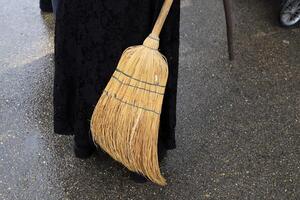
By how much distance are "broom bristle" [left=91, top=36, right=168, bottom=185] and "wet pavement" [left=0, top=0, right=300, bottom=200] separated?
47 centimetres

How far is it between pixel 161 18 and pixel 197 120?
3.82ft

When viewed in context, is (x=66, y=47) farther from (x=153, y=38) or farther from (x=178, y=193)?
(x=178, y=193)

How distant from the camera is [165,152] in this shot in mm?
2271

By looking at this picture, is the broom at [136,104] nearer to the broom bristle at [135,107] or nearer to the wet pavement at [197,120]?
the broom bristle at [135,107]

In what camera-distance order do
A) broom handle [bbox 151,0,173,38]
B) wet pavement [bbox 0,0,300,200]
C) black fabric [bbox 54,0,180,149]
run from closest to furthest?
broom handle [bbox 151,0,173,38] < black fabric [bbox 54,0,180,149] < wet pavement [bbox 0,0,300,200]

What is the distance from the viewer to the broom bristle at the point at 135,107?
1542 mm

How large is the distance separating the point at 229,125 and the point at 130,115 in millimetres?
Result: 1086

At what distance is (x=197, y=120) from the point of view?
8.34 ft

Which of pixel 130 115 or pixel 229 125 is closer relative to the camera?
pixel 130 115

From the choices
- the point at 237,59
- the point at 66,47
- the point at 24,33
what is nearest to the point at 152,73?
the point at 66,47

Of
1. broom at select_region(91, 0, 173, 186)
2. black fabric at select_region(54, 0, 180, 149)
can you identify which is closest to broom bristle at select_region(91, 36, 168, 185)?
broom at select_region(91, 0, 173, 186)

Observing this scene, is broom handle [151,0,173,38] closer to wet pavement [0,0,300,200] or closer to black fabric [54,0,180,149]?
black fabric [54,0,180,149]

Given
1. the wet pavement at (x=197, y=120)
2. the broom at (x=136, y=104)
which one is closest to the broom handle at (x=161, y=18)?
the broom at (x=136, y=104)

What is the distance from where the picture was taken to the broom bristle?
1.54 meters
